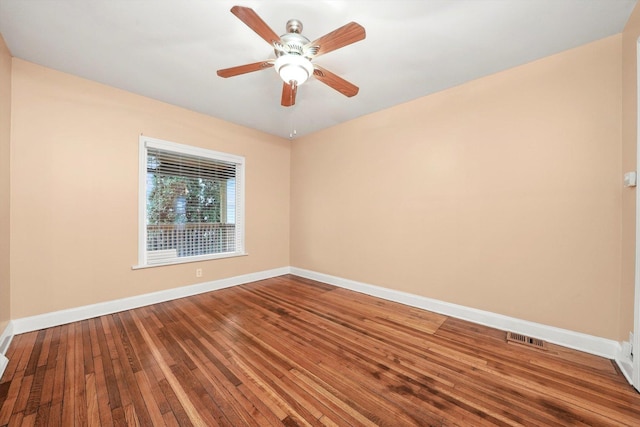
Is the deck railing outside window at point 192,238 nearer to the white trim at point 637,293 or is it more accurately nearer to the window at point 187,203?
the window at point 187,203

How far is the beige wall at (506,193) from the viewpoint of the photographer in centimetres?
205

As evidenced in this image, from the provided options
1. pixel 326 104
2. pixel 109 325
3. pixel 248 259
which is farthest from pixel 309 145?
pixel 109 325

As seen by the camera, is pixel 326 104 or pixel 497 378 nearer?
pixel 497 378

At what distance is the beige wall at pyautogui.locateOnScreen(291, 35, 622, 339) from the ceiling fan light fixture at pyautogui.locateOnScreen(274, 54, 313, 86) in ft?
6.00

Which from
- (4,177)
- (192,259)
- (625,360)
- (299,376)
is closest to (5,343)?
(4,177)

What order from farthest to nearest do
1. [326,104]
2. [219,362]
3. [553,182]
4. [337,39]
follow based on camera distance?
[326,104], [553,182], [219,362], [337,39]

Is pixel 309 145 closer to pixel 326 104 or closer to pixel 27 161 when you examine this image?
pixel 326 104

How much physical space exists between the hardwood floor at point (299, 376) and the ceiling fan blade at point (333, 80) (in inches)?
92.1

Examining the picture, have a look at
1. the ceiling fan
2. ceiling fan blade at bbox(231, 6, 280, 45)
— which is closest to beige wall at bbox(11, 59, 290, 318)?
the ceiling fan

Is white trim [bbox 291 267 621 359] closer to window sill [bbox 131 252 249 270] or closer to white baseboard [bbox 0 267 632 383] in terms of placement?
white baseboard [bbox 0 267 632 383]

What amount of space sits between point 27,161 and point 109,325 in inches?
73.0

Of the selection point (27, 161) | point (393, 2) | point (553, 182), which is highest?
point (393, 2)

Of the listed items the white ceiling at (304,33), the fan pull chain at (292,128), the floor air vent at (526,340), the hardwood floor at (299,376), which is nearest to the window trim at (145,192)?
the white ceiling at (304,33)

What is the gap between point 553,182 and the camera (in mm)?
2242
